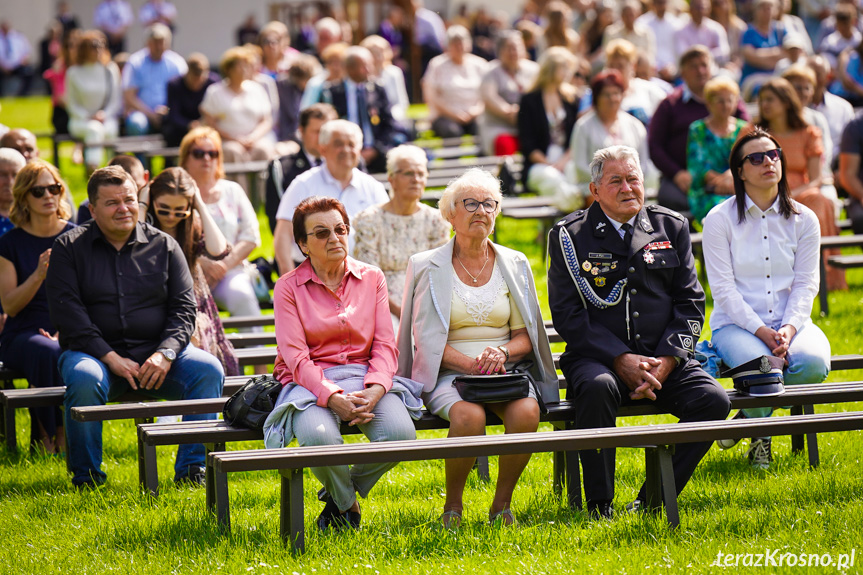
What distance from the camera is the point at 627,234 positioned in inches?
220

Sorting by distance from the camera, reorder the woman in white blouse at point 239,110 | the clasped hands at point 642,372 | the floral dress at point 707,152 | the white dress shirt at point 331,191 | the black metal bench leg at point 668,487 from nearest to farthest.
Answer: the black metal bench leg at point 668,487
the clasped hands at point 642,372
the white dress shirt at point 331,191
the floral dress at point 707,152
the woman in white blouse at point 239,110

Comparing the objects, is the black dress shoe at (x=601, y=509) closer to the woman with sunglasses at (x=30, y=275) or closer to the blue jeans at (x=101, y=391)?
the blue jeans at (x=101, y=391)

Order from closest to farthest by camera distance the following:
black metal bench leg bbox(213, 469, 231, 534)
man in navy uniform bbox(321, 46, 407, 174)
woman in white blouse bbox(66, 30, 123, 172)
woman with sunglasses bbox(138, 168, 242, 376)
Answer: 1. black metal bench leg bbox(213, 469, 231, 534)
2. woman with sunglasses bbox(138, 168, 242, 376)
3. man in navy uniform bbox(321, 46, 407, 174)
4. woman in white blouse bbox(66, 30, 123, 172)

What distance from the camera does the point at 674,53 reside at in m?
15.7

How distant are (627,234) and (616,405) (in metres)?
0.86

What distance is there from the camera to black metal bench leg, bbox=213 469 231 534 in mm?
4875

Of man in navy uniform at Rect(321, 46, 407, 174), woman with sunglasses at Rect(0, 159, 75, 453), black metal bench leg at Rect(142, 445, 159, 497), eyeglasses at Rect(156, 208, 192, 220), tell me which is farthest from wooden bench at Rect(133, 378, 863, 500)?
man in navy uniform at Rect(321, 46, 407, 174)

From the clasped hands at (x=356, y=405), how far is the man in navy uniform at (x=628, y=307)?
3.15 ft

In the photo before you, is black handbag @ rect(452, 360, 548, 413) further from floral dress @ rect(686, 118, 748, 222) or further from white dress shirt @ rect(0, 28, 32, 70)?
white dress shirt @ rect(0, 28, 32, 70)

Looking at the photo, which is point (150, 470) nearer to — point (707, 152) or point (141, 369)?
point (141, 369)

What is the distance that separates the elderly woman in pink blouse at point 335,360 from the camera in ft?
16.8

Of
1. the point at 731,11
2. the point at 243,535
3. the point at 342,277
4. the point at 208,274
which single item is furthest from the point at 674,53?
the point at 243,535

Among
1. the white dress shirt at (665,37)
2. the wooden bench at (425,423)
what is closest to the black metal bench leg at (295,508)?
the wooden bench at (425,423)

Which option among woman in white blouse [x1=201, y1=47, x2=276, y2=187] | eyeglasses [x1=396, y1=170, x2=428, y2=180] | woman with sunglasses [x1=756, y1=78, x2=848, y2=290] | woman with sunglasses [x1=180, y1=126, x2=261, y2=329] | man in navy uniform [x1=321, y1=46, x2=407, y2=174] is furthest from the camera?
woman in white blouse [x1=201, y1=47, x2=276, y2=187]
